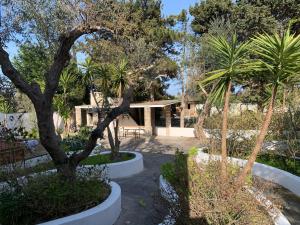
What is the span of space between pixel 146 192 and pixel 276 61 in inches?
214

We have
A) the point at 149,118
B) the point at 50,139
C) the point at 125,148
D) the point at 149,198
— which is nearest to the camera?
the point at 50,139

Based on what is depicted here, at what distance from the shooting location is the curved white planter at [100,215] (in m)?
5.93

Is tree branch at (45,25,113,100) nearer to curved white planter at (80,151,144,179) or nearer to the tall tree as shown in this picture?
the tall tree

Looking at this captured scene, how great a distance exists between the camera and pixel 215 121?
13328 mm

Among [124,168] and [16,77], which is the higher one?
[16,77]

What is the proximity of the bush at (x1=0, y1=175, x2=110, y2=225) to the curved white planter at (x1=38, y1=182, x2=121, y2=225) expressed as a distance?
29cm

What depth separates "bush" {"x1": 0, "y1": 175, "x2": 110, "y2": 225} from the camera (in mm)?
5953

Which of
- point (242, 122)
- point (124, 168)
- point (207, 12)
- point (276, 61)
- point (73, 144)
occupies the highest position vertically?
point (207, 12)

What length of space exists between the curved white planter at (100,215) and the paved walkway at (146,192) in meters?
0.31

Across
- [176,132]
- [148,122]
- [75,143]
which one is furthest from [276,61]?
[148,122]

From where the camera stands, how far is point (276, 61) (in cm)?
614

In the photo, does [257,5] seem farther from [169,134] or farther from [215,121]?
[215,121]

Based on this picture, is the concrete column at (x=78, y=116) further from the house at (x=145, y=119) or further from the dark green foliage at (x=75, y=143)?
the dark green foliage at (x=75, y=143)

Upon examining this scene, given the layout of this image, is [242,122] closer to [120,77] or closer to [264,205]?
[120,77]
